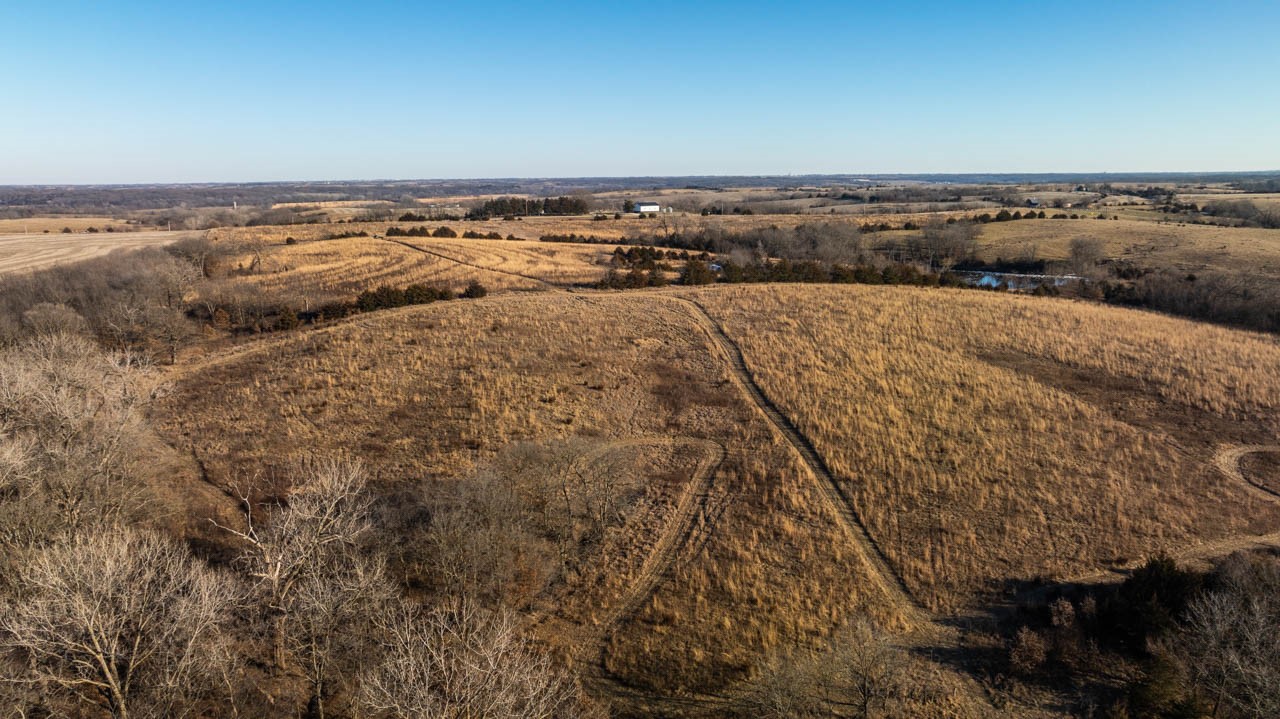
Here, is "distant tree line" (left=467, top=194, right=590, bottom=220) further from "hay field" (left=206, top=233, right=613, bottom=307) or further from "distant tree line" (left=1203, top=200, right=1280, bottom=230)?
"distant tree line" (left=1203, top=200, right=1280, bottom=230)

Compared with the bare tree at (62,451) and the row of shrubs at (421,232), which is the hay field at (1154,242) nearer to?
the row of shrubs at (421,232)

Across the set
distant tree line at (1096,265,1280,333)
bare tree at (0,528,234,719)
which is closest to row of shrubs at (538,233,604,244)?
distant tree line at (1096,265,1280,333)

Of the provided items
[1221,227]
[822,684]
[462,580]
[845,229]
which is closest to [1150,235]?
[1221,227]

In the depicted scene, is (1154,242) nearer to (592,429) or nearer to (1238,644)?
(1238,644)

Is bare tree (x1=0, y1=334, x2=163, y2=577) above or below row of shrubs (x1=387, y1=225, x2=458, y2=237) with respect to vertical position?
below

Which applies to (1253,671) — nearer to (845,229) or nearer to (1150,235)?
(845,229)

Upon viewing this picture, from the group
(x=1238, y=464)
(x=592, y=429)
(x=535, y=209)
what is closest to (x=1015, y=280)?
(x=1238, y=464)
